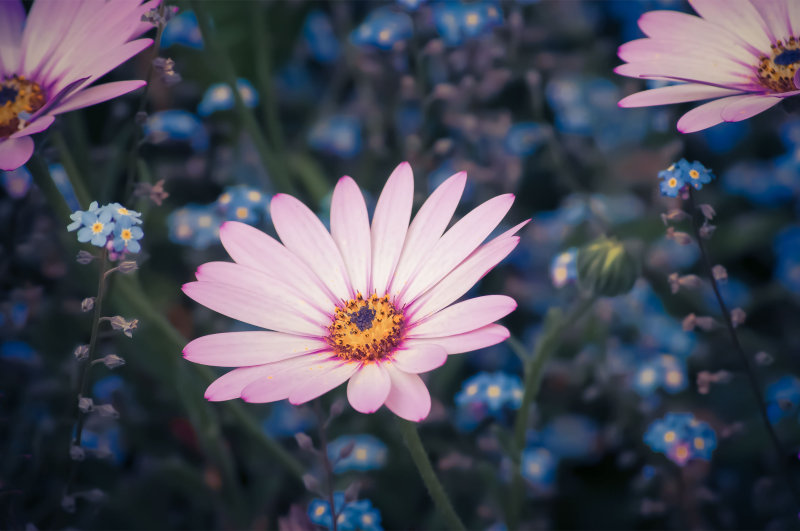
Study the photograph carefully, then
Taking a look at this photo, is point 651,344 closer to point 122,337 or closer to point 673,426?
point 673,426

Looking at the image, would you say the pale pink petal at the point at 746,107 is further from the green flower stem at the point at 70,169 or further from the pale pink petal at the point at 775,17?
the green flower stem at the point at 70,169

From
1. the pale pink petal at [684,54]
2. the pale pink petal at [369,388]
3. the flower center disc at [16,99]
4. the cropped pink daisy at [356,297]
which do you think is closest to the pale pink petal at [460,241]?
the cropped pink daisy at [356,297]

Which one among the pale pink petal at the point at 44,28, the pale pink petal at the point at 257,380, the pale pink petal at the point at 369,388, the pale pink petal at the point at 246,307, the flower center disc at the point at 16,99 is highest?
the pale pink petal at the point at 44,28

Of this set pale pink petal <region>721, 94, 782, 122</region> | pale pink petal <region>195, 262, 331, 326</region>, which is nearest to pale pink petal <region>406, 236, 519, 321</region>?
pale pink petal <region>195, 262, 331, 326</region>

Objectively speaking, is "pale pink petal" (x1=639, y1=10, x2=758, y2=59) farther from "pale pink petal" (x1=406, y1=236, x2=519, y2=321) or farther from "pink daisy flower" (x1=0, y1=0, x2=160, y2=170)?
"pink daisy flower" (x1=0, y1=0, x2=160, y2=170)

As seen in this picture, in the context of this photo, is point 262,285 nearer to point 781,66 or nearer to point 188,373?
point 188,373

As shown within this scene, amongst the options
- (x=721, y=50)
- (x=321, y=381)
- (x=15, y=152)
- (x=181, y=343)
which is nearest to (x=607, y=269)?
(x=721, y=50)
